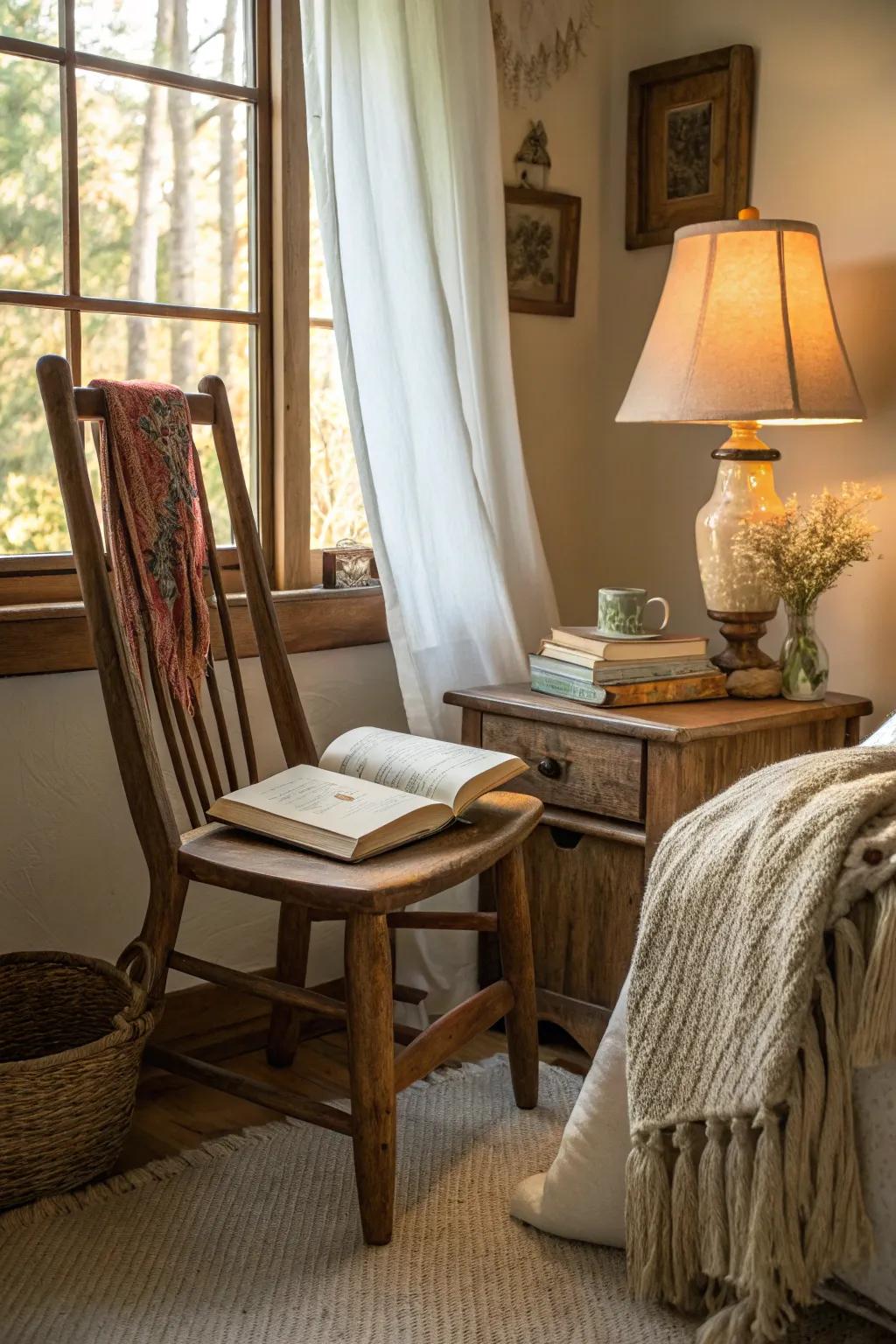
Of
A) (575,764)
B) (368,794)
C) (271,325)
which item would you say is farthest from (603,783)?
(271,325)

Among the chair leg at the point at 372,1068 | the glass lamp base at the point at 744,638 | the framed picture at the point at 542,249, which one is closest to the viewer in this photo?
the chair leg at the point at 372,1068

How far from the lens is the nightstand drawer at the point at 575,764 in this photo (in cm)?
190

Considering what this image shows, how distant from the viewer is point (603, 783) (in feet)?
6.35

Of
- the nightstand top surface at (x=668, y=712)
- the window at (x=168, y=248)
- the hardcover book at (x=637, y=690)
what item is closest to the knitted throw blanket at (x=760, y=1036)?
the nightstand top surface at (x=668, y=712)

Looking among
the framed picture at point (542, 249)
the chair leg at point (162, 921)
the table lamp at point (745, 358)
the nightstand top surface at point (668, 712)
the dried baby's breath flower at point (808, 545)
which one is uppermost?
the framed picture at point (542, 249)

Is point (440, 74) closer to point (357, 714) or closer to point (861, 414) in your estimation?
point (861, 414)

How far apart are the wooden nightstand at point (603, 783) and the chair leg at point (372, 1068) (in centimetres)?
49

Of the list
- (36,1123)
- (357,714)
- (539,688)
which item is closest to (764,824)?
(539,688)

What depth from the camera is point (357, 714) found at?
Answer: 233 cm

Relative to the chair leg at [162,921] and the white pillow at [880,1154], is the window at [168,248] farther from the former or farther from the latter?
the white pillow at [880,1154]

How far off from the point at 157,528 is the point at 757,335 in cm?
87

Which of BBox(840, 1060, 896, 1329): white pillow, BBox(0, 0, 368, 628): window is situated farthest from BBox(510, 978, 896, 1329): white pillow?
BBox(0, 0, 368, 628): window

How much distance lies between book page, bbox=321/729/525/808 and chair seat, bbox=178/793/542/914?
60 mm

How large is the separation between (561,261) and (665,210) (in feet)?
0.66
